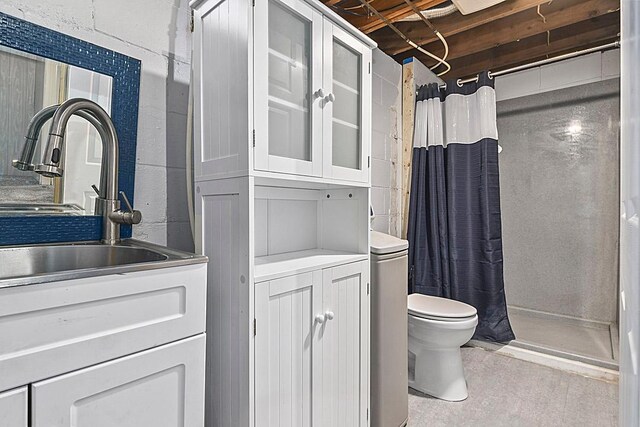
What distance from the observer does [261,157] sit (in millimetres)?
1129

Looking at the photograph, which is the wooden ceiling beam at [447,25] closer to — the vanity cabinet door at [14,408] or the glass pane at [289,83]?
the glass pane at [289,83]

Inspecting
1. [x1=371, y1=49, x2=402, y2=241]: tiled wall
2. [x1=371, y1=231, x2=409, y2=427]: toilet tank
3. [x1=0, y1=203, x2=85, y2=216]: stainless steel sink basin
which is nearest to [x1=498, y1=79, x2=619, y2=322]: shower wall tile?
[x1=371, y1=49, x2=402, y2=241]: tiled wall

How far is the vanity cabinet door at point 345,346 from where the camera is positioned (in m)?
1.37

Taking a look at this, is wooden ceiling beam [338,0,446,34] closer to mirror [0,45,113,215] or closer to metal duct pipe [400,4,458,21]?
metal duct pipe [400,4,458,21]

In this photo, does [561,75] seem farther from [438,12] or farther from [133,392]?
[133,392]

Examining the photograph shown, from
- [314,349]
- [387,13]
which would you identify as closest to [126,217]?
[314,349]

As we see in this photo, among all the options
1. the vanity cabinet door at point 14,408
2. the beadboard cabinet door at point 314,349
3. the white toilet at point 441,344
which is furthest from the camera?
the white toilet at point 441,344

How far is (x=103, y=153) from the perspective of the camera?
1.20m

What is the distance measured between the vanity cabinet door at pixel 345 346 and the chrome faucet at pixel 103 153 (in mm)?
768

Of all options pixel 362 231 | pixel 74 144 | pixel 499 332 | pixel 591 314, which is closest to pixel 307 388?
pixel 362 231

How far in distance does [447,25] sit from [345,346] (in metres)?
2.31

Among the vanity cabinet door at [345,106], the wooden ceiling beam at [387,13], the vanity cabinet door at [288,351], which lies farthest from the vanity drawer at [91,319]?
the wooden ceiling beam at [387,13]

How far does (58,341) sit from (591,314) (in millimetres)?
3764

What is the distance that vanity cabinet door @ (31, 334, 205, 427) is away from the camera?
2.36 ft
